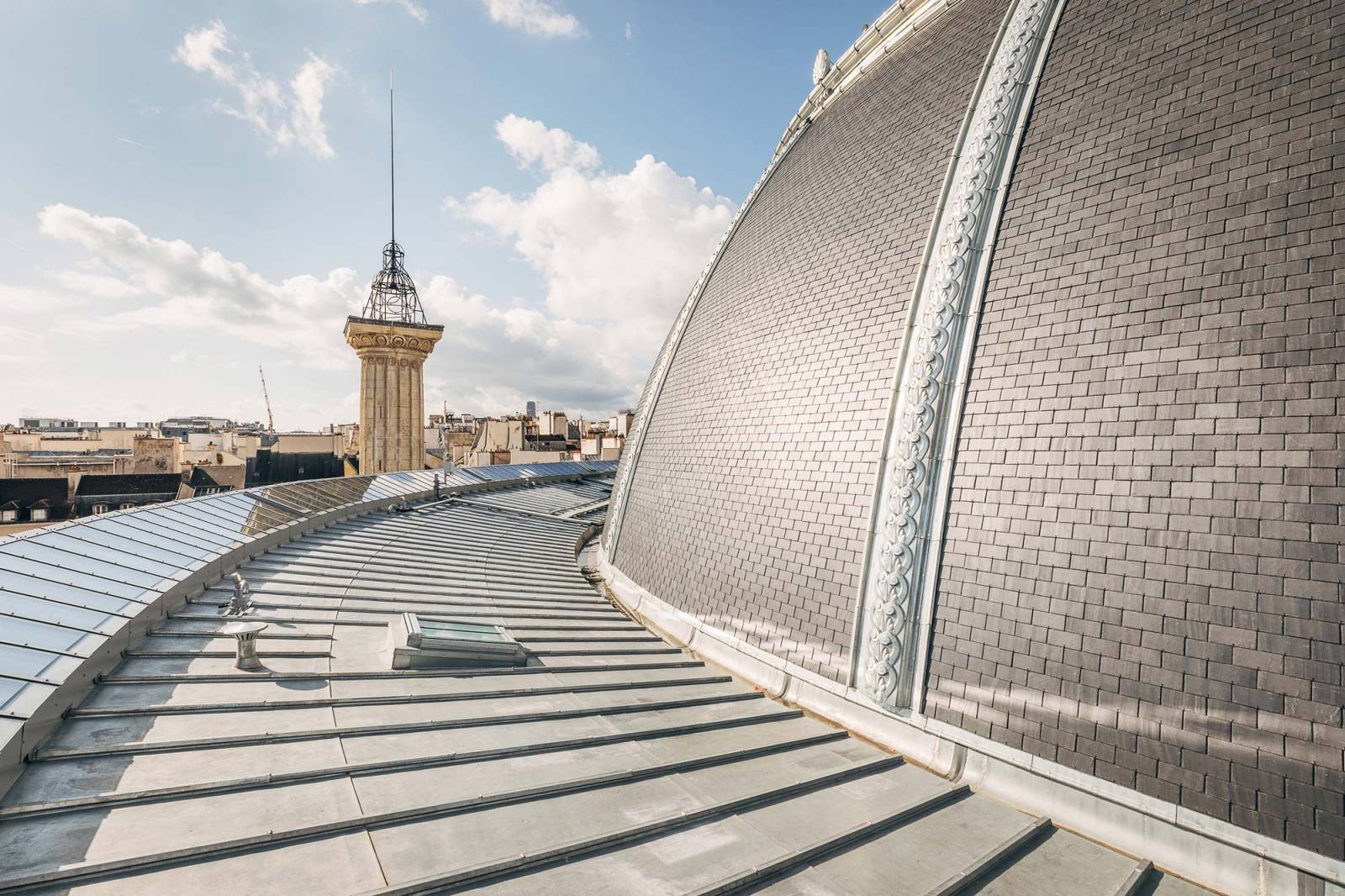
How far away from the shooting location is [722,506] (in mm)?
11812

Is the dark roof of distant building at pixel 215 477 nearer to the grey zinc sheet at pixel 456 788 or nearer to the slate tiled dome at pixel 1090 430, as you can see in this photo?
the grey zinc sheet at pixel 456 788

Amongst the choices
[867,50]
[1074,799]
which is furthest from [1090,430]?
[867,50]

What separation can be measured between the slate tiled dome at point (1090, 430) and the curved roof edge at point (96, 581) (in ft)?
29.1

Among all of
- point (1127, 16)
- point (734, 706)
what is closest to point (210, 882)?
point (734, 706)

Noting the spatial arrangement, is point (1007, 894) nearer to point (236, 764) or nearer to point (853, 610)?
point (853, 610)

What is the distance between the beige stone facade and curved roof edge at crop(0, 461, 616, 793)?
85.3ft

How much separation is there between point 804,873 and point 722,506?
6672 millimetres

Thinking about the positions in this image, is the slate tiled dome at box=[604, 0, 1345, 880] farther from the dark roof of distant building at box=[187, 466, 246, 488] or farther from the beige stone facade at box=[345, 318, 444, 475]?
the dark roof of distant building at box=[187, 466, 246, 488]

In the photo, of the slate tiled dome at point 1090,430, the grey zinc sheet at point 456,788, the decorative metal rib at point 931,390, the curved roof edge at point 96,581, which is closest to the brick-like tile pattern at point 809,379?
the slate tiled dome at point 1090,430

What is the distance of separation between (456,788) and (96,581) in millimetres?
7889

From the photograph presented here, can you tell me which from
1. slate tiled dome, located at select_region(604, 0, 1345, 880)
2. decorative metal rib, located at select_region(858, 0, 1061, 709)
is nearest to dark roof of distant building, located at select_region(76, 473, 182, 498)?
slate tiled dome, located at select_region(604, 0, 1345, 880)

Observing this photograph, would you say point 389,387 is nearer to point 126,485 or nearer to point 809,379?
point 126,485

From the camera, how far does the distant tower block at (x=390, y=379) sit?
43.5 meters

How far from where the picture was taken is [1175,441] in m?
6.72
